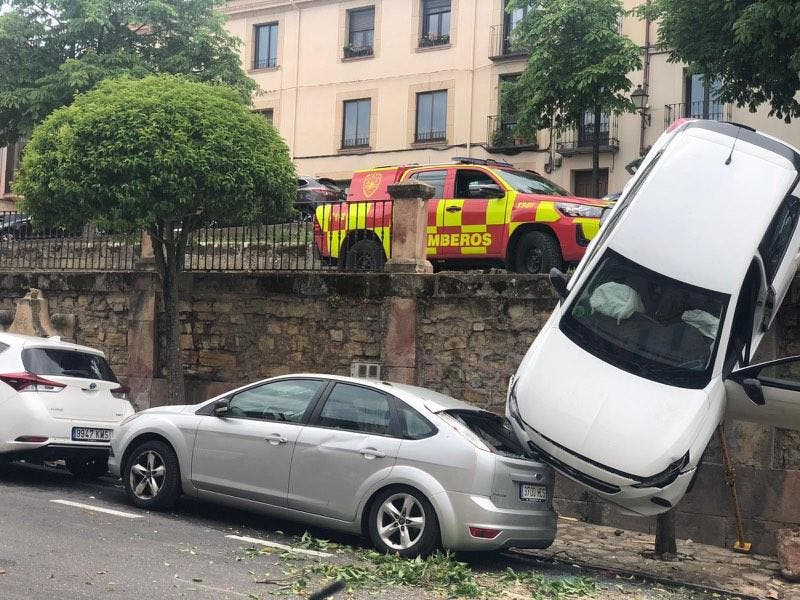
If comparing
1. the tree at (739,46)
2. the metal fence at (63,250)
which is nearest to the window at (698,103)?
the tree at (739,46)

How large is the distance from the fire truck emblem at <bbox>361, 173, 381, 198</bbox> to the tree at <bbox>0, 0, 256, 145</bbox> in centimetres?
1111

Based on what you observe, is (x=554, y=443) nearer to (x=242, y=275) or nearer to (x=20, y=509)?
(x=20, y=509)

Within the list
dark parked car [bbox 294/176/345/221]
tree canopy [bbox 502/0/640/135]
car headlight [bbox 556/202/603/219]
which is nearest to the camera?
car headlight [bbox 556/202/603/219]

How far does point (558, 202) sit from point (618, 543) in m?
4.68

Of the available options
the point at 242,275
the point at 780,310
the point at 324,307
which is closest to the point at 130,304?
the point at 242,275

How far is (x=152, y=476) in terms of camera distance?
925 cm

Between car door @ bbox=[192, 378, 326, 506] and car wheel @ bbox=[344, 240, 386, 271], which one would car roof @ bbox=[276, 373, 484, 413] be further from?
car wheel @ bbox=[344, 240, 386, 271]

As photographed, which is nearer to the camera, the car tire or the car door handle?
the car door handle

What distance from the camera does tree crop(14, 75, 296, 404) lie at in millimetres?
11477

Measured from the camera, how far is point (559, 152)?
29094mm

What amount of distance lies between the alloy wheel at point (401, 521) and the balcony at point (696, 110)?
71.3 feet

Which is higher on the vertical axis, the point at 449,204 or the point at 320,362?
the point at 449,204

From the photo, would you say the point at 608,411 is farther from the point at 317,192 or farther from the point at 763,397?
the point at 317,192

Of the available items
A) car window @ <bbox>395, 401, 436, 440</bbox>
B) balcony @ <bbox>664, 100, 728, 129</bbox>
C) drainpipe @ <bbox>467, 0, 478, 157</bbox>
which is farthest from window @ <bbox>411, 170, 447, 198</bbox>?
drainpipe @ <bbox>467, 0, 478, 157</bbox>
